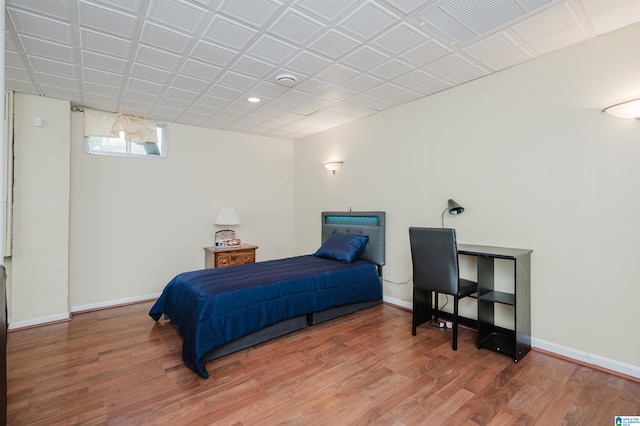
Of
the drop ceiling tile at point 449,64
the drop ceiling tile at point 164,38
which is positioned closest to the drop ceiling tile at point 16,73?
the drop ceiling tile at point 164,38

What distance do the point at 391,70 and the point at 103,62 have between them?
8.41 feet

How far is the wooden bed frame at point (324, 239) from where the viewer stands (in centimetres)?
272

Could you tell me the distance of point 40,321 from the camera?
10.9 feet

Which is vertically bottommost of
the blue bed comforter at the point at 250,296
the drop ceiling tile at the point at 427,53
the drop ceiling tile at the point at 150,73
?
the blue bed comforter at the point at 250,296

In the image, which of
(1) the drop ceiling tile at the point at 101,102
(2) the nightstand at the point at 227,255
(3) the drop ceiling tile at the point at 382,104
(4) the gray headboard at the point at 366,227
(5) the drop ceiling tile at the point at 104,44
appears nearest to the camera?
(5) the drop ceiling tile at the point at 104,44

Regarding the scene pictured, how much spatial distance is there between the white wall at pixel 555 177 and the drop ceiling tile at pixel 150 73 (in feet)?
8.88

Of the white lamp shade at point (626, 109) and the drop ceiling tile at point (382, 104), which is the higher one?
the drop ceiling tile at point (382, 104)

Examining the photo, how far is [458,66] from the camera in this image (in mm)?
2775

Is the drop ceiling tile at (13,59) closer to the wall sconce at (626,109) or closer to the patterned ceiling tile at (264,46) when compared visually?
the patterned ceiling tile at (264,46)

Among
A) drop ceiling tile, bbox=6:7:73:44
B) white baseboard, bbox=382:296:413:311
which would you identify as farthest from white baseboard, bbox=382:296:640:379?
drop ceiling tile, bbox=6:7:73:44

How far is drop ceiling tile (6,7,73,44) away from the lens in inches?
78.2

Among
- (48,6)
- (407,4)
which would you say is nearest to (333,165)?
(407,4)

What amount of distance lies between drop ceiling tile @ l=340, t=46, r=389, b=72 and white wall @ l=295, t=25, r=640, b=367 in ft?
3.68

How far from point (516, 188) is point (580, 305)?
109 centimetres
